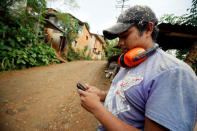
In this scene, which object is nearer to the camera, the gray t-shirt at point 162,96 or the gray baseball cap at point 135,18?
the gray t-shirt at point 162,96

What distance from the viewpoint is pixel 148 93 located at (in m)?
0.83

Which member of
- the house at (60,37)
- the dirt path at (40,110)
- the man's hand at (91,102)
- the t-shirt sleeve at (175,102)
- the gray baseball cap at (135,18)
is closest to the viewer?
the t-shirt sleeve at (175,102)

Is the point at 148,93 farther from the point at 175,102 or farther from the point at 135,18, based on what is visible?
the point at 135,18

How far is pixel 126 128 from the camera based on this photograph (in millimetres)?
818

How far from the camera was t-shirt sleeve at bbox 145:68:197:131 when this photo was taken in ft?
2.19

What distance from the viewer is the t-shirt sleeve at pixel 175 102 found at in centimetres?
67

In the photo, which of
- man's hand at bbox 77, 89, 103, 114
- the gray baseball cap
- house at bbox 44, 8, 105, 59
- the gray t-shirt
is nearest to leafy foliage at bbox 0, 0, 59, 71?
house at bbox 44, 8, 105, 59

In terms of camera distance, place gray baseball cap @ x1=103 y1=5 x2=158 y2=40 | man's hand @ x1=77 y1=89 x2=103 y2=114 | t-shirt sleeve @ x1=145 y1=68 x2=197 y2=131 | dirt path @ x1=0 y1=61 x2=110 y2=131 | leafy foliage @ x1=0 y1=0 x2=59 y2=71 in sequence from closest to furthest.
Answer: t-shirt sleeve @ x1=145 y1=68 x2=197 y2=131 → man's hand @ x1=77 y1=89 x2=103 y2=114 → gray baseball cap @ x1=103 y1=5 x2=158 y2=40 → dirt path @ x1=0 y1=61 x2=110 y2=131 → leafy foliage @ x1=0 y1=0 x2=59 y2=71

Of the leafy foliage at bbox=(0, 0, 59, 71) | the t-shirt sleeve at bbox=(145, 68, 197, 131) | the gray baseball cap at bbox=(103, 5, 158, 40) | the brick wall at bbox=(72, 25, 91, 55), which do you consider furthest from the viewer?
the brick wall at bbox=(72, 25, 91, 55)

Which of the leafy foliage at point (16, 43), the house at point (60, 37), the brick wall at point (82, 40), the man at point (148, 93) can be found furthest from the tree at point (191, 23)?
the brick wall at point (82, 40)

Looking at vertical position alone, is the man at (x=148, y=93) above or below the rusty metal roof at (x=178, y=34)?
below

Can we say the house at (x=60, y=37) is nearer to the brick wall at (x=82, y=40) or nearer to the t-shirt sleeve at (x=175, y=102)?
the brick wall at (x=82, y=40)

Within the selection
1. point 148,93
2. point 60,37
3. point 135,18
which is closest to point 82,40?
point 60,37

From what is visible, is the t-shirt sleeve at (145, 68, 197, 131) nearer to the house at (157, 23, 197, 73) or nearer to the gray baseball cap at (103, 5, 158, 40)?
the gray baseball cap at (103, 5, 158, 40)
